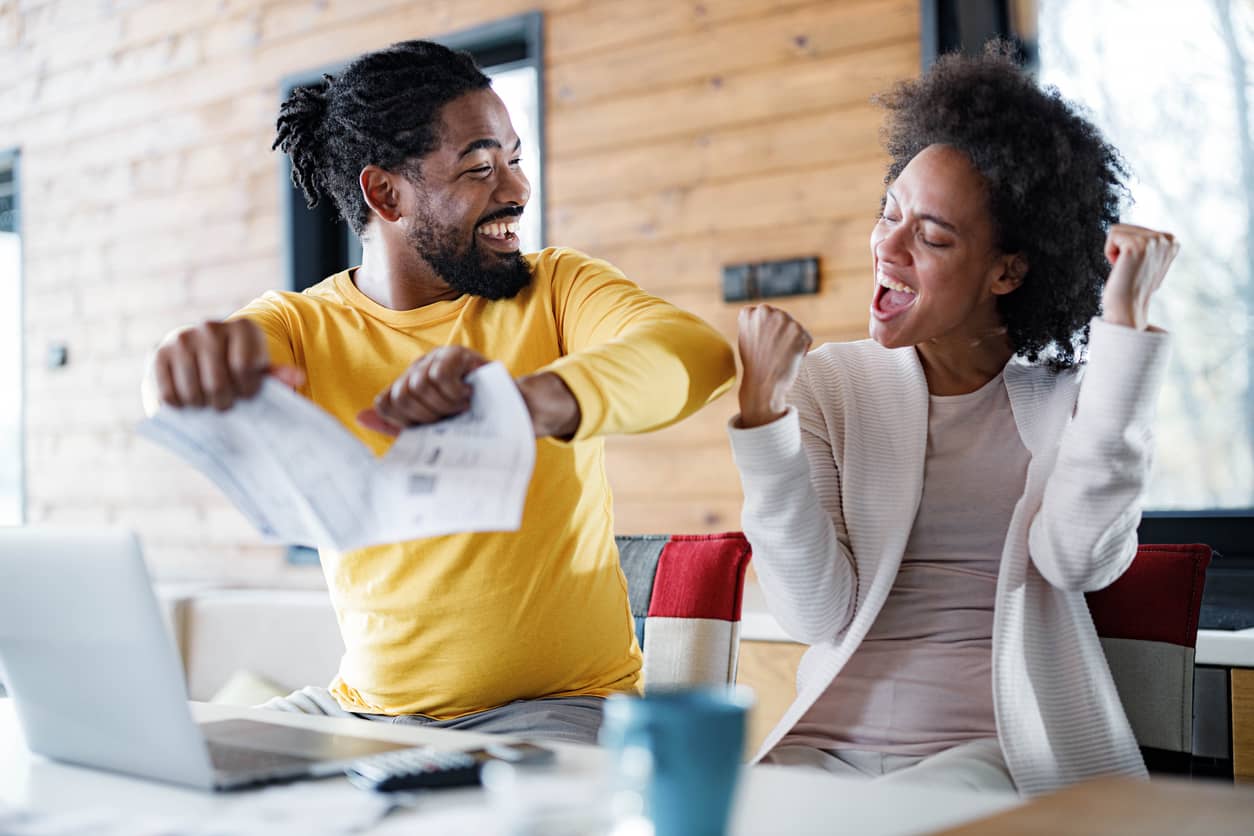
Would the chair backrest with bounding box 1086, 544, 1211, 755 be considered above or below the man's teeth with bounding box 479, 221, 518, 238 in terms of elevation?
below

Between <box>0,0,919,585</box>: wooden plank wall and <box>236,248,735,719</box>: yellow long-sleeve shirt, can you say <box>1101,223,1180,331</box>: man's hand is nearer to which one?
<box>236,248,735,719</box>: yellow long-sleeve shirt

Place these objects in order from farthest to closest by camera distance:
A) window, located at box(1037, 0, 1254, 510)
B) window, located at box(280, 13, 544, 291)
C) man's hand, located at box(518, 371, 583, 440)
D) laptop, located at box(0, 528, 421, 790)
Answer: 1. window, located at box(280, 13, 544, 291)
2. window, located at box(1037, 0, 1254, 510)
3. man's hand, located at box(518, 371, 583, 440)
4. laptop, located at box(0, 528, 421, 790)

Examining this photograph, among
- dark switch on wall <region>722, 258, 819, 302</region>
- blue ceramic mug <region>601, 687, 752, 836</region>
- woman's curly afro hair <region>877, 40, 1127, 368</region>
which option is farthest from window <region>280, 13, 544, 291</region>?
blue ceramic mug <region>601, 687, 752, 836</region>

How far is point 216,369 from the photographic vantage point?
1.06 metres

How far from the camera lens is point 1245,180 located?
238 cm

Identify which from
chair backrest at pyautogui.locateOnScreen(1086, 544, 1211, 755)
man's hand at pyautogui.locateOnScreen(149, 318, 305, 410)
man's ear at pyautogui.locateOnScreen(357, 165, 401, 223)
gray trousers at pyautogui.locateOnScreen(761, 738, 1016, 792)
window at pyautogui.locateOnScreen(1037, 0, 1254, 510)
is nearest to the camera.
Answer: man's hand at pyautogui.locateOnScreen(149, 318, 305, 410)

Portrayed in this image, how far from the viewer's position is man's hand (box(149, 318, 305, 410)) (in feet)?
3.45

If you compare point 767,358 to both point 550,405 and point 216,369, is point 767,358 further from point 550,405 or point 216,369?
point 216,369

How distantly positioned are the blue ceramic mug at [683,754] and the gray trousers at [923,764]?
566 millimetres

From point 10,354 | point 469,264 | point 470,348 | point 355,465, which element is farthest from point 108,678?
point 10,354

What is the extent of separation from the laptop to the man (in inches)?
17.0

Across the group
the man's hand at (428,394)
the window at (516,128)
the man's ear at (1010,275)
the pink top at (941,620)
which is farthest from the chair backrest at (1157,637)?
the window at (516,128)

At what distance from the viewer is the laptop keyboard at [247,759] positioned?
38.8 inches

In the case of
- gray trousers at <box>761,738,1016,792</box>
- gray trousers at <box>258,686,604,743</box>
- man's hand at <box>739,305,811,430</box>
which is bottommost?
gray trousers at <box>761,738,1016,792</box>
